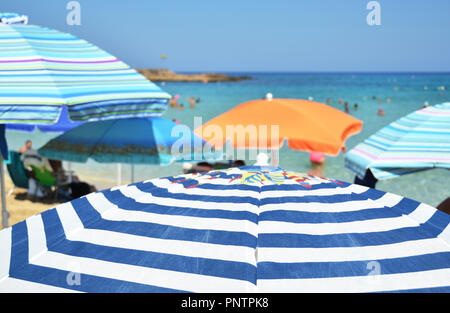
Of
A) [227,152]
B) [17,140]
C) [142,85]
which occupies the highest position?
[142,85]

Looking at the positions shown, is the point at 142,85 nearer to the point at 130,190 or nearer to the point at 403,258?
the point at 130,190

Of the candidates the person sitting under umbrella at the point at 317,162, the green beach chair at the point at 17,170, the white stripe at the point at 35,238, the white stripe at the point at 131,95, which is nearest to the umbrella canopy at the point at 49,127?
the green beach chair at the point at 17,170

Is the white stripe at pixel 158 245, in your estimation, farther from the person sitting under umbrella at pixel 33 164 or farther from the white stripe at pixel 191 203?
the person sitting under umbrella at pixel 33 164

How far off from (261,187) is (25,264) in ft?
3.78

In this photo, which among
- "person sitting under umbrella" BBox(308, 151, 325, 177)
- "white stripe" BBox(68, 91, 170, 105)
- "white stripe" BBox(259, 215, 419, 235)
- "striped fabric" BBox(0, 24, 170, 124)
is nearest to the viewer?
"white stripe" BBox(259, 215, 419, 235)

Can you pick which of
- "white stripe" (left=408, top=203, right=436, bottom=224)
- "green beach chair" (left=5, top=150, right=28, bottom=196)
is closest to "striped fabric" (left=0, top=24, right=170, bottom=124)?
"white stripe" (left=408, top=203, right=436, bottom=224)

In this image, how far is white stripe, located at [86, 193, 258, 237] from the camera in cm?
166

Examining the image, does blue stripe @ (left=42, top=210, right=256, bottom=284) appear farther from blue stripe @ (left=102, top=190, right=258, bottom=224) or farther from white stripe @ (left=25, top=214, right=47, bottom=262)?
blue stripe @ (left=102, top=190, right=258, bottom=224)

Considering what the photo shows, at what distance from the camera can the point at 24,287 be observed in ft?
4.38

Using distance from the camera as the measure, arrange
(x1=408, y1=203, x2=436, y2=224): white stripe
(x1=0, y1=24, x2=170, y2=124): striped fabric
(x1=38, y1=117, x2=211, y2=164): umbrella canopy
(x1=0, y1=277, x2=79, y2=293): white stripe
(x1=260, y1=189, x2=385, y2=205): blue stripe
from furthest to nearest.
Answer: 1. (x1=38, y1=117, x2=211, y2=164): umbrella canopy
2. (x1=0, y1=24, x2=170, y2=124): striped fabric
3. (x1=260, y1=189, x2=385, y2=205): blue stripe
4. (x1=408, y1=203, x2=436, y2=224): white stripe
5. (x1=0, y1=277, x2=79, y2=293): white stripe

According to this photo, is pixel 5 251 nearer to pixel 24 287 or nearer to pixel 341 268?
pixel 24 287
